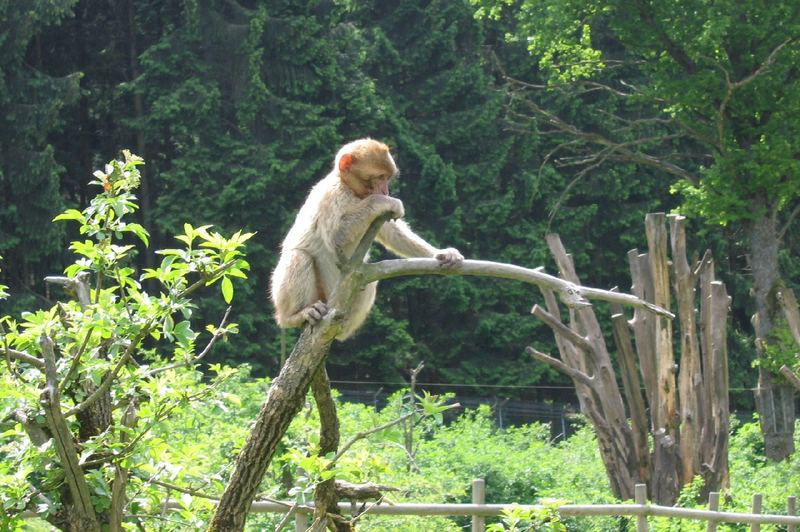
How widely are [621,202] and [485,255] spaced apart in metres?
3.60

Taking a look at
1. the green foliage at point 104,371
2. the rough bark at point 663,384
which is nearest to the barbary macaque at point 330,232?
the green foliage at point 104,371

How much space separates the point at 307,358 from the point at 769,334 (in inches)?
482

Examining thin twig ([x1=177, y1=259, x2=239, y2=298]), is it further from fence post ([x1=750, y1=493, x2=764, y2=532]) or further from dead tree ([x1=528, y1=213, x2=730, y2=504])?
dead tree ([x1=528, y1=213, x2=730, y2=504])

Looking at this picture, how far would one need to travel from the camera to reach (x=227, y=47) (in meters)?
23.3

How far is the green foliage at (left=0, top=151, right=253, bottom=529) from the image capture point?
3.68 meters

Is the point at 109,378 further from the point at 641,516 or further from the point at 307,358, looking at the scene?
the point at 641,516

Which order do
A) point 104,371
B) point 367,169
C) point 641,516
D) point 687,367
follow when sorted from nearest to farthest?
point 104,371 < point 367,169 < point 641,516 < point 687,367

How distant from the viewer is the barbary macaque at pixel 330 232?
5852 millimetres

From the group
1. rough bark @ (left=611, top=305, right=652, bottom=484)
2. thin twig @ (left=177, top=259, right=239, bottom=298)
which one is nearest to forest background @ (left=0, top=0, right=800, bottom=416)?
rough bark @ (left=611, top=305, right=652, bottom=484)

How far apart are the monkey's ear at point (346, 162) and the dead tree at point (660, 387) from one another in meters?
6.03

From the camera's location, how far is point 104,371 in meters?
3.74

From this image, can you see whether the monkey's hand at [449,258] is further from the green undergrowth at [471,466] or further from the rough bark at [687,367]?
the rough bark at [687,367]

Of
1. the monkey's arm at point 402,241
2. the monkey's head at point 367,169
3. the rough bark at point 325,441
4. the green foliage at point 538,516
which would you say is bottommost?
the green foliage at point 538,516

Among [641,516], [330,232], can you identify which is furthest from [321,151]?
[330,232]
